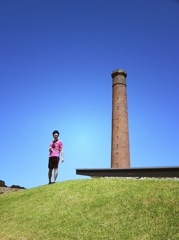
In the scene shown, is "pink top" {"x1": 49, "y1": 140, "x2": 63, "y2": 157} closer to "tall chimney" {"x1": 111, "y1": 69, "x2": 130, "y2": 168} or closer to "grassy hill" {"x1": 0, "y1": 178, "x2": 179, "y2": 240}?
"grassy hill" {"x1": 0, "y1": 178, "x2": 179, "y2": 240}

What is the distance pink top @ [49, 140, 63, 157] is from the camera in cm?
1069

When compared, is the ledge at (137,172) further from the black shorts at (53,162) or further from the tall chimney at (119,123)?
the tall chimney at (119,123)

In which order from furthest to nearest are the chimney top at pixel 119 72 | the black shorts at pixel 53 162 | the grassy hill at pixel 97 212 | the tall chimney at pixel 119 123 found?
the chimney top at pixel 119 72, the tall chimney at pixel 119 123, the black shorts at pixel 53 162, the grassy hill at pixel 97 212

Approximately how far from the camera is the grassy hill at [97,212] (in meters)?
5.82

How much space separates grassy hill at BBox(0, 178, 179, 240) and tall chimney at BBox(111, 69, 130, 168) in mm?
11287

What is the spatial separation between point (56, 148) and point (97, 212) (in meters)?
4.27

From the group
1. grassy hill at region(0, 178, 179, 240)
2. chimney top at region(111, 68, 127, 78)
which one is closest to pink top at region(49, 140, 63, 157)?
grassy hill at region(0, 178, 179, 240)

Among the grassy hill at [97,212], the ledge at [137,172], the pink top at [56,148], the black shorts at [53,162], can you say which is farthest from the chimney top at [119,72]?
the grassy hill at [97,212]

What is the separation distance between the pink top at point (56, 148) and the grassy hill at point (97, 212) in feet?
4.71

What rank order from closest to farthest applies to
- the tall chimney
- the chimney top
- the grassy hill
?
the grassy hill < the tall chimney < the chimney top

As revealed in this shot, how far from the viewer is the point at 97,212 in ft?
22.7

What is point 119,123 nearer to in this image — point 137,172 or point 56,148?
point 137,172

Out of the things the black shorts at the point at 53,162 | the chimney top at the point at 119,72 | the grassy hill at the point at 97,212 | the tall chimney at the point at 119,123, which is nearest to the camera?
the grassy hill at the point at 97,212

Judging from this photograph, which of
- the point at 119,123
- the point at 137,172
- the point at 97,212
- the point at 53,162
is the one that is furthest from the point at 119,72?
the point at 97,212
